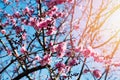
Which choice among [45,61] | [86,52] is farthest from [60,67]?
[86,52]

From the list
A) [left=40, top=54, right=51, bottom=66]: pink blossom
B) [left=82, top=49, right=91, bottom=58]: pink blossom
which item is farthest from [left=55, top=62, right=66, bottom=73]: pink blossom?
[left=82, top=49, right=91, bottom=58]: pink blossom

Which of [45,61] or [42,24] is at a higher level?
[42,24]

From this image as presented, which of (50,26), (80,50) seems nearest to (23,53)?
(50,26)

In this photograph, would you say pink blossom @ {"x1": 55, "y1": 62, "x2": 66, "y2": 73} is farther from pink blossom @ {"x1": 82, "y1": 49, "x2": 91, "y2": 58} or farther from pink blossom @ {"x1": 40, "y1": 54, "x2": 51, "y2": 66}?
pink blossom @ {"x1": 82, "y1": 49, "x2": 91, "y2": 58}

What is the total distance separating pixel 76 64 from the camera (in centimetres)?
778

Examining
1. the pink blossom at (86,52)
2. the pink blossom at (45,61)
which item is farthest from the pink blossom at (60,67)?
the pink blossom at (86,52)

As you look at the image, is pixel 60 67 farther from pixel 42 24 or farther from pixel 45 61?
pixel 42 24

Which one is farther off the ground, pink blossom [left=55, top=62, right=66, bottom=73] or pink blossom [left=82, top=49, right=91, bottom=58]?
pink blossom [left=82, top=49, right=91, bottom=58]

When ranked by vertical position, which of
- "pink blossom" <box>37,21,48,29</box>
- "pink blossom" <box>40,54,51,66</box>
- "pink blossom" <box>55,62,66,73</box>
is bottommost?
"pink blossom" <box>55,62,66,73</box>

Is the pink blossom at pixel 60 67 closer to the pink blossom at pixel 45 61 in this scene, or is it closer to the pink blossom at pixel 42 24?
the pink blossom at pixel 45 61

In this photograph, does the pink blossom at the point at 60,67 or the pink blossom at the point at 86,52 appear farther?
the pink blossom at the point at 60,67

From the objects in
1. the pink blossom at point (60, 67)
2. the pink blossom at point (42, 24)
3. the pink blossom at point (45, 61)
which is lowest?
the pink blossom at point (60, 67)

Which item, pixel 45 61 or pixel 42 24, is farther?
pixel 42 24

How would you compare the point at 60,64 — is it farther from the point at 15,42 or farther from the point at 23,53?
the point at 15,42
